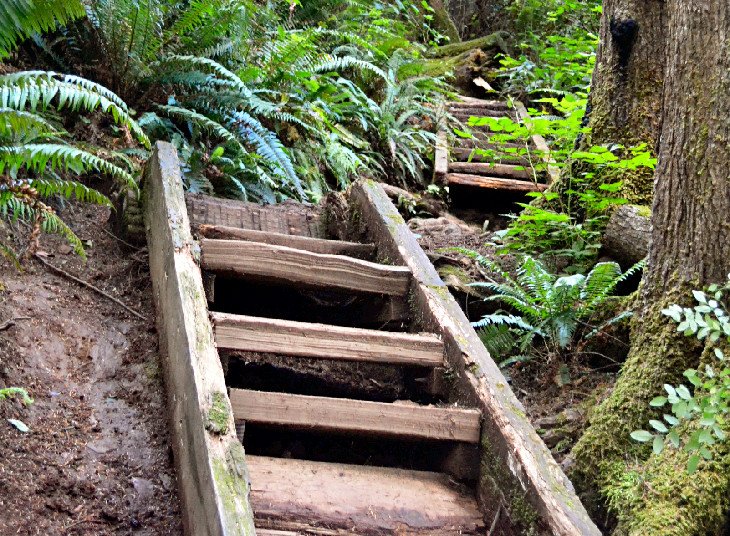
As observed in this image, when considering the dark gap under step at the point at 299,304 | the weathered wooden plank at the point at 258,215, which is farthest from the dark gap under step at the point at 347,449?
the weathered wooden plank at the point at 258,215

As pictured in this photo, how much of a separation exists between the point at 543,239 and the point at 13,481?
3.53 m

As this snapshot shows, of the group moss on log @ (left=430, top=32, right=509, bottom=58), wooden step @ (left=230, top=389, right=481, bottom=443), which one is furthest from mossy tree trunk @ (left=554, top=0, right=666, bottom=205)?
moss on log @ (left=430, top=32, right=509, bottom=58)

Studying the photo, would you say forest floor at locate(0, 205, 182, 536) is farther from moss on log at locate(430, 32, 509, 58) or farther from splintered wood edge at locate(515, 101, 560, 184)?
moss on log at locate(430, 32, 509, 58)

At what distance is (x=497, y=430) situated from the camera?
250 centimetres

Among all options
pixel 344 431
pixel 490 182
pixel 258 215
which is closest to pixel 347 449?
pixel 344 431

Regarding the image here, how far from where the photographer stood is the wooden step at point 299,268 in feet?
10.5

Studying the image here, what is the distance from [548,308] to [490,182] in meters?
3.74

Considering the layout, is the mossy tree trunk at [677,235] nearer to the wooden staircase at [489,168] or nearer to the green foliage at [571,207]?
the green foliage at [571,207]

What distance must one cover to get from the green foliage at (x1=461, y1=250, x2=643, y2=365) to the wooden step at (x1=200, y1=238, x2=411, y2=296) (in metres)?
0.86

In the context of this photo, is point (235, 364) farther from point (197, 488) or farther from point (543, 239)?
point (543, 239)

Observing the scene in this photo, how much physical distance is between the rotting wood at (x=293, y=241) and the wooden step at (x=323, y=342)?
0.80 meters

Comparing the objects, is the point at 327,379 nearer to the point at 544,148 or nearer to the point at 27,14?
the point at 27,14

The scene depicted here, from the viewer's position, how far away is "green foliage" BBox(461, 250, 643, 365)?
3879 mm

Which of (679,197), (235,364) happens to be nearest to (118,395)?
(235,364)
